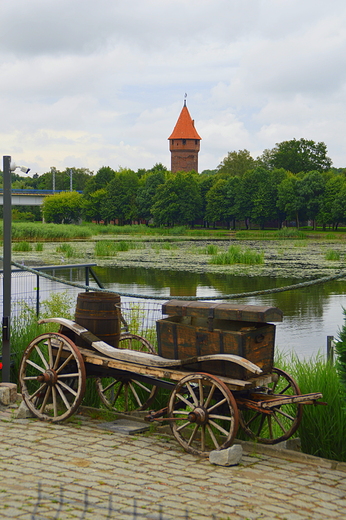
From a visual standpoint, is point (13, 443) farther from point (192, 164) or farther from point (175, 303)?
point (192, 164)

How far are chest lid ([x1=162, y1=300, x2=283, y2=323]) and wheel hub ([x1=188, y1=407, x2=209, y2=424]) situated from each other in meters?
0.69

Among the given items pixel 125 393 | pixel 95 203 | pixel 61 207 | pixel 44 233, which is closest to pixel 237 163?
pixel 95 203

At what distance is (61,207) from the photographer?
87.8 meters

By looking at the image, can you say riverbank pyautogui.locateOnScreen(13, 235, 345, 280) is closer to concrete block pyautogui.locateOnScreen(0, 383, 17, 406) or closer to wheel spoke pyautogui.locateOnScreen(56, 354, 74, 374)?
concrete block pyautogui.locateOnScreen(0, 383, 17, 406)

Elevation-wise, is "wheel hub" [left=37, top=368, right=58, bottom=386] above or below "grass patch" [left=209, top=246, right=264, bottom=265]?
above

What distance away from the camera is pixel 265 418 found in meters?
5.36

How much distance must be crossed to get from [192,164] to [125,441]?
113m

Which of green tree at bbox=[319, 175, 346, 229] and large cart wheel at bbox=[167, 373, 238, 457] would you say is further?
green tree at bbox=[319, 175, 346, 229]

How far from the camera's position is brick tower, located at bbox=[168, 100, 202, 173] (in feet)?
379

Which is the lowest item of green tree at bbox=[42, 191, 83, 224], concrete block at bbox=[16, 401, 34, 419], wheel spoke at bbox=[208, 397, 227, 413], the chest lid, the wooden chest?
concrete block at bbox=[16, 401, 34, 419]

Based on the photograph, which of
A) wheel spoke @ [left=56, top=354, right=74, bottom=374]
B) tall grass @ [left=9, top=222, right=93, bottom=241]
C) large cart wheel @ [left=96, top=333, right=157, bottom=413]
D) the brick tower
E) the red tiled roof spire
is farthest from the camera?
the red tiled roof spire

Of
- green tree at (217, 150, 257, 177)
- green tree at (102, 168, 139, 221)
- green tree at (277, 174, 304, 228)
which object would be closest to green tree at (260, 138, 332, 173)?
green tree at (217, 150, 257, 177)

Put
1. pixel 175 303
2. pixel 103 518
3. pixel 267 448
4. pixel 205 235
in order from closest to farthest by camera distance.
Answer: pixel 103 518
pixel 267 448
pixel 175 303
pixel 205 235

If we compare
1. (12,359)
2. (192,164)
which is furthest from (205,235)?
(12,359)
